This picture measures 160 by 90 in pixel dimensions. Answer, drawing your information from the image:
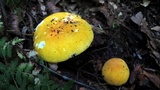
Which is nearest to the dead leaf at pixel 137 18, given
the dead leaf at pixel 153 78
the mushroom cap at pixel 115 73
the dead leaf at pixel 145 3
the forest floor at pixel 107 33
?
the forest floor at pixel 107 33

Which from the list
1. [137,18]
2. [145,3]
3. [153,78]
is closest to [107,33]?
[137,18]

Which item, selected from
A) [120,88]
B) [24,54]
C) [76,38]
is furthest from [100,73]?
[24,54]

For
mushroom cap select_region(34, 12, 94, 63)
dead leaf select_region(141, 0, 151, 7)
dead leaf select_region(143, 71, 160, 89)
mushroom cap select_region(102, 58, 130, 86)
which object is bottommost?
dead leaf select_region(143, 71, 160, 89)

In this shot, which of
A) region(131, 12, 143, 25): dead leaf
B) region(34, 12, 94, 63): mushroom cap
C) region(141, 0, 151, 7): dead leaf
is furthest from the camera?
region(141, 0, 151, 7): dead leaf

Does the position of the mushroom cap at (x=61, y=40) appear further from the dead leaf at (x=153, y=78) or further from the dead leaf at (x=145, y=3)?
the dead leaf at (x=145, y=3)

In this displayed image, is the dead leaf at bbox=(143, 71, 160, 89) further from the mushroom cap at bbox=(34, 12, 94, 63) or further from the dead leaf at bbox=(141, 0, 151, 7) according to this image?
the dead leaf at bbox=(141, 0, 151, 7)

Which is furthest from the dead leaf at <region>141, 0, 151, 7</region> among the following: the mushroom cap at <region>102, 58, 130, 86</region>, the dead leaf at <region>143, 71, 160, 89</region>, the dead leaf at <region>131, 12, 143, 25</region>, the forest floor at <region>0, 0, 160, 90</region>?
the mushroom cap at <region>102, 58, 130, 86</region>

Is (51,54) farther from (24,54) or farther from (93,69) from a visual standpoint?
(93,69)
